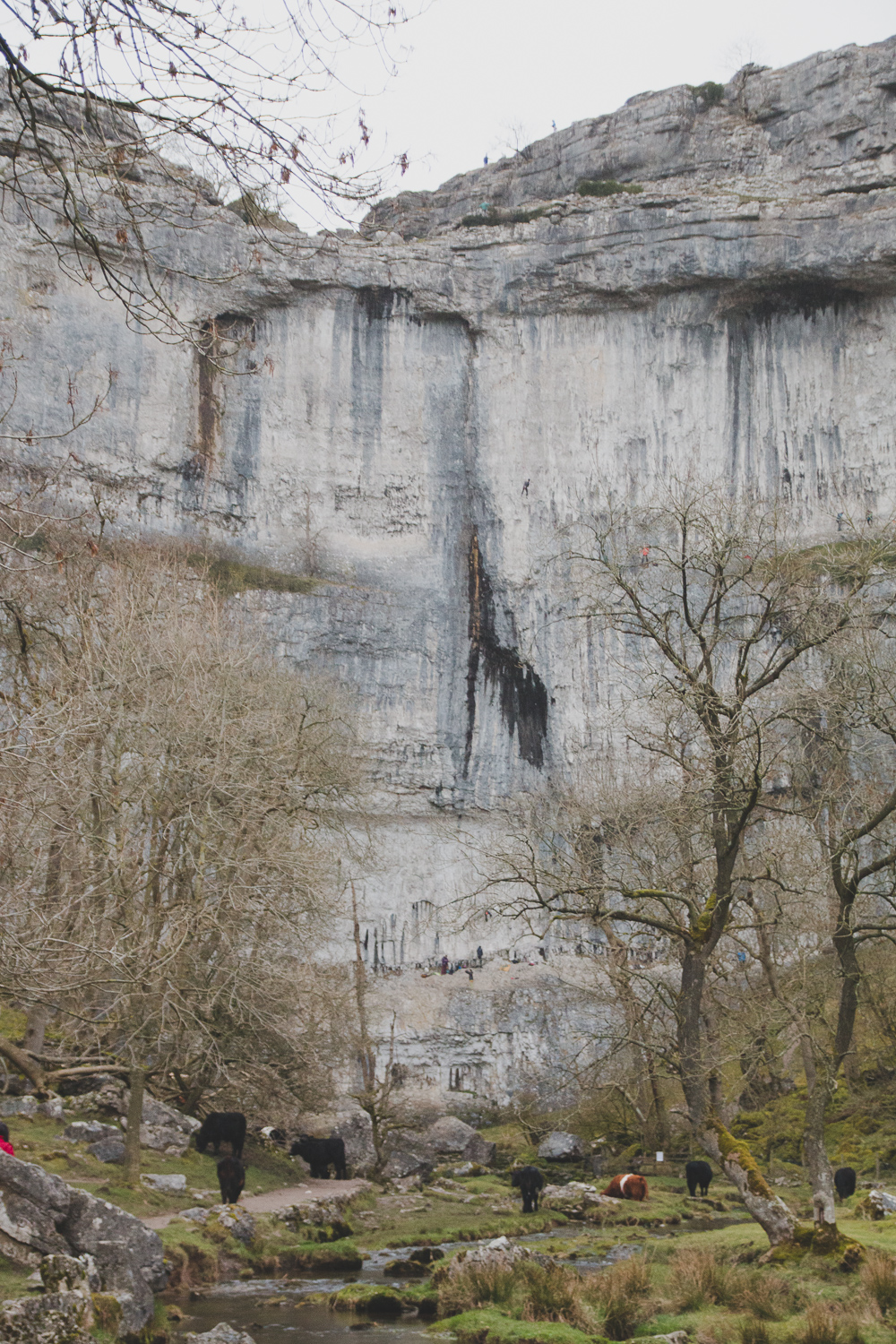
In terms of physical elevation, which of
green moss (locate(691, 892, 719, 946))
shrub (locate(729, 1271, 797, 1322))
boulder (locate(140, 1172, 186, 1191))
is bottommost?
boulder (locate(140, 1172, 186, 1191))

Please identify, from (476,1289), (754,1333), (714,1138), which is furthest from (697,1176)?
(754,1333)

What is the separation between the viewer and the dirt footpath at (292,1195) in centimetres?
1462

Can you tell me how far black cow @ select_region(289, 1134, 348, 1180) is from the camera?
68.0 feet

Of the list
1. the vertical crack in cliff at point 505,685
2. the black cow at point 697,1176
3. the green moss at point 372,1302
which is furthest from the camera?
the vertical crack in cliff at point 505,685

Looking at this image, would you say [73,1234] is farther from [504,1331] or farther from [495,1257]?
[495,1257]

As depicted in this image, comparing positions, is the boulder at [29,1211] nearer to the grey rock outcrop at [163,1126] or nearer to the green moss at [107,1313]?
the green moss at [107,1313]

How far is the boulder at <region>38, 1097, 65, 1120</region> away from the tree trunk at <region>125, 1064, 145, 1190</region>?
266 centimetres

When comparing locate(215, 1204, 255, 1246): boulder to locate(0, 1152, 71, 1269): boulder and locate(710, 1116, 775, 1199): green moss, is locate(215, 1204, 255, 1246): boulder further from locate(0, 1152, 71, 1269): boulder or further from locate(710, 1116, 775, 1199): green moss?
locate(710, 1116, 775, 1199): green moss

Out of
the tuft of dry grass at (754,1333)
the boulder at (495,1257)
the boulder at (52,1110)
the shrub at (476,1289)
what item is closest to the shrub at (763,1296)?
the tuft of dry grass at (754,1333)

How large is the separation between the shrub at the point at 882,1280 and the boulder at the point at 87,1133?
447 inches

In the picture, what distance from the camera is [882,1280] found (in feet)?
32.8

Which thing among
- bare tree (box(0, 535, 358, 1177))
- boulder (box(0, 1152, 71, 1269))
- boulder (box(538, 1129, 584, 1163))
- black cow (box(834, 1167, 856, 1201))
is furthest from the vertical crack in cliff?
boulder (box(0, 1152, 71, 1269))

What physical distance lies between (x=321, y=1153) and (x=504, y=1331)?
11.0m

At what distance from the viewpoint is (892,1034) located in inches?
928
